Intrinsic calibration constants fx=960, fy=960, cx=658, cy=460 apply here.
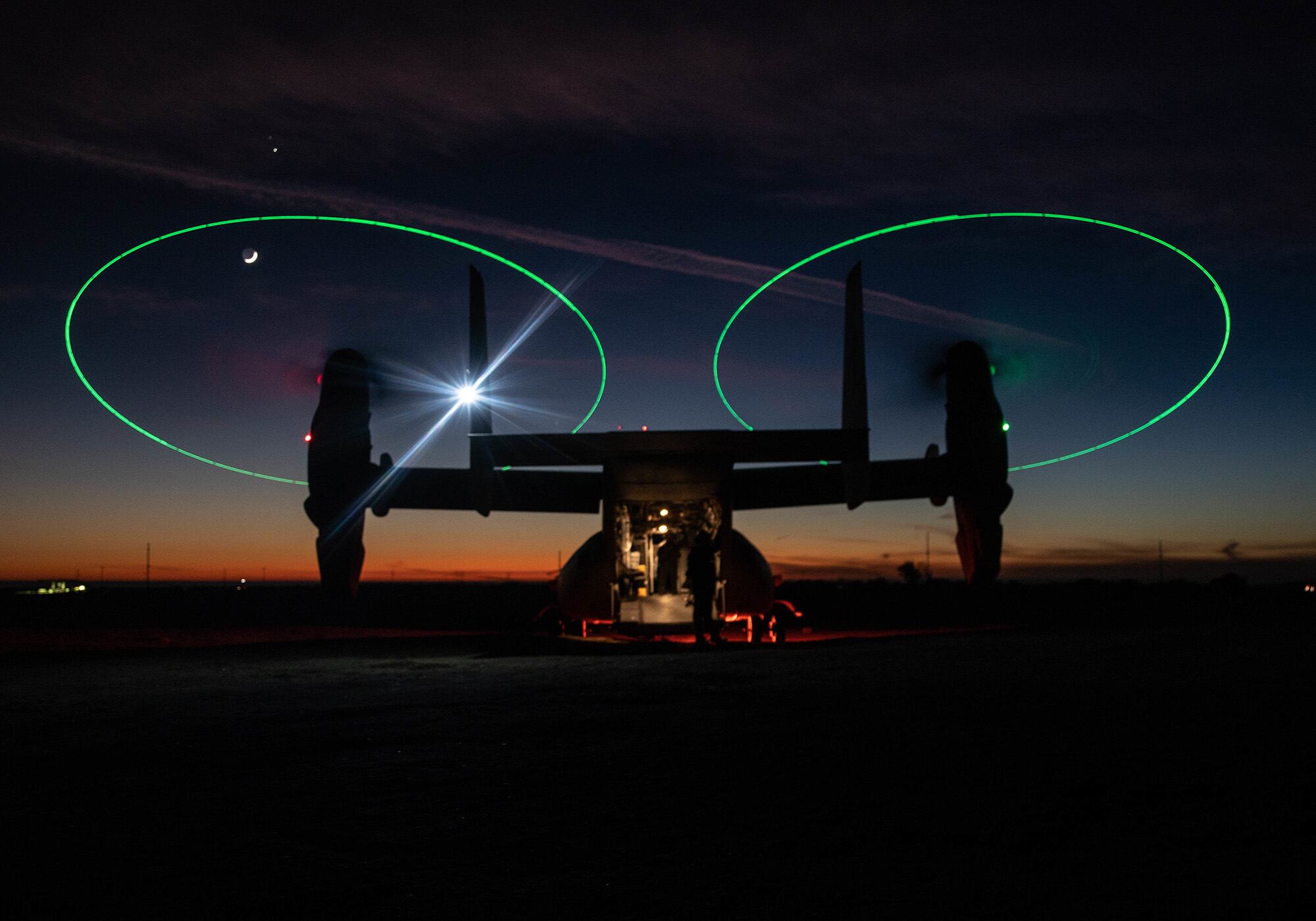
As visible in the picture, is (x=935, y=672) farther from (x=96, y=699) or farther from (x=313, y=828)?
(x=96, y=699)

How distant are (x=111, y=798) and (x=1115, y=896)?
18.0 feet

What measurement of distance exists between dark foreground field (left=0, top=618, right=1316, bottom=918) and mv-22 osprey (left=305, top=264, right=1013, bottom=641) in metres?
10.6

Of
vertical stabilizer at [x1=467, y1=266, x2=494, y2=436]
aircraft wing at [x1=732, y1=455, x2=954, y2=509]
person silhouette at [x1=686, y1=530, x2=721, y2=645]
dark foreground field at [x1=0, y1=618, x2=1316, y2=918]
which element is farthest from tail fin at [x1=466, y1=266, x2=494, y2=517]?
dark foreground field at [x1=0, y1=618, x2=1316, y2=918]

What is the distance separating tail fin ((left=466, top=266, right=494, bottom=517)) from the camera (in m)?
21.4

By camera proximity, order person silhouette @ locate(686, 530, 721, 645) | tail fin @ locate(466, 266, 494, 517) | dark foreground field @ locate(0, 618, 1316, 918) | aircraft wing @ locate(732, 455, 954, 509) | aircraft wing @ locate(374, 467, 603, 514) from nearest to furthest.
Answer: dark foreground field @ locate(0, 618, 1316, 918), person silhouette @ locate(686, 530, 721, 645), tail fin @ locate(466, 266, 494, 517), aircraft wing @ locate(374, 467, 603, 514), aircraft wing @ locate(732, 455, 954, 509)

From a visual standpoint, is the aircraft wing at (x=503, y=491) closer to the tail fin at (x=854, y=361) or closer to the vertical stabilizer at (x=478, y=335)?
the vertical stabilizer at (x=478, y=335)

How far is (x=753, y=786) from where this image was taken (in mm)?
5750

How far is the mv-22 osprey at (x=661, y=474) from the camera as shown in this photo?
2147cm

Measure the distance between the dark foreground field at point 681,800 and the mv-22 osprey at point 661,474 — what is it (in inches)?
418

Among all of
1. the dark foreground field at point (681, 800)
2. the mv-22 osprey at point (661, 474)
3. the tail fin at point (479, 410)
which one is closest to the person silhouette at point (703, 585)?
the mv-22 osprey at point (661, 474)

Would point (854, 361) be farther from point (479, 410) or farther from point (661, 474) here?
point (479, 410)

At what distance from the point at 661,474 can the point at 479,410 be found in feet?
15.5

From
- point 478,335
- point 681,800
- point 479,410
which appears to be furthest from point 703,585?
point 681,800

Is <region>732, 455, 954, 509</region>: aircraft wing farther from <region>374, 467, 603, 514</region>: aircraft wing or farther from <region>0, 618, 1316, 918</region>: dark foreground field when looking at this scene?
<region>0, 618, 1316, 918</region>: dark foreground field
